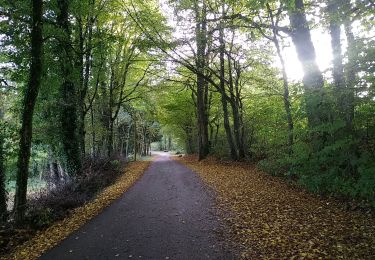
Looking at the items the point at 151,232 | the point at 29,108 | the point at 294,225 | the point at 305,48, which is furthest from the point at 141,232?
the point at 305,48

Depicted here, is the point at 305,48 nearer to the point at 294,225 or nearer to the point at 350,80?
the point at 350,80

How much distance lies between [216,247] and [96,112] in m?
21.2

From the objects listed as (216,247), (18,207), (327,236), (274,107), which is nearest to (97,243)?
(216,247)

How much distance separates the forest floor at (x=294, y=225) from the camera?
530 centimetres

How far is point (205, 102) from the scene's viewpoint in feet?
85.8

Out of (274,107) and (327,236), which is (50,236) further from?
(274,107)

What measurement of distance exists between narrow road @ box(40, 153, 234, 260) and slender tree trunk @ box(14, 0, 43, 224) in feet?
7.34

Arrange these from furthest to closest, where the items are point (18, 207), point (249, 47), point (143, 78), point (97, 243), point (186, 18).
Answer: point (143, 78) < point (249, 47) < point (186, 18) < point (18, 207) < point (97, 243)

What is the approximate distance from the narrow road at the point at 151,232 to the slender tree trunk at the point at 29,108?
224 cm

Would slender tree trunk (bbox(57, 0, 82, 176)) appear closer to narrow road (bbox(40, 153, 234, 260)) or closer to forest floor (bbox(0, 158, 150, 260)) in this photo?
forest floor (bbox(0, 158, 150, 260))

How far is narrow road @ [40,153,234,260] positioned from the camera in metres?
5.82

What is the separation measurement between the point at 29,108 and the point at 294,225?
746 centimetres

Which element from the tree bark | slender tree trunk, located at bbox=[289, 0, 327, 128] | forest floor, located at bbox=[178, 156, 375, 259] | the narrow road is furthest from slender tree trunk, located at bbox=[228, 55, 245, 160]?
the tree bark

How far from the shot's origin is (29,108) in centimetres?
854
